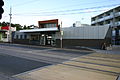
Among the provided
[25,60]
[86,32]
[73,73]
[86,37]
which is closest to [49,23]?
[86,32]

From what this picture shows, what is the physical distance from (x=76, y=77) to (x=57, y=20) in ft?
86.5

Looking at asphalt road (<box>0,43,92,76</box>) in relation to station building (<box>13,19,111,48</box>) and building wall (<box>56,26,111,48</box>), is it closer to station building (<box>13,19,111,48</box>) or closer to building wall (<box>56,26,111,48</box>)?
building wall (<box>56,26,111,48</box>)

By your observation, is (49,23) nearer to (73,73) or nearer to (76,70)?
(76,70)

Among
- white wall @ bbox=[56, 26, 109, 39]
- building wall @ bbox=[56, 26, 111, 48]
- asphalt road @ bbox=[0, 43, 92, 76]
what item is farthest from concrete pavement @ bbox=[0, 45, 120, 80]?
white wall @ bbox=[56, 26, 109, 39]

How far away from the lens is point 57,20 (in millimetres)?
32219

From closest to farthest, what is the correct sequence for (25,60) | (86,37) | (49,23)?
(25,60)
(86,37)
(49,23)

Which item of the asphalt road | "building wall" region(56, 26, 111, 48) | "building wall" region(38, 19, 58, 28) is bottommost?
the asphalt road

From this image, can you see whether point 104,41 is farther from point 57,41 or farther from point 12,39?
point 12,39

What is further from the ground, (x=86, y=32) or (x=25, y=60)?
(x=86, y=32)

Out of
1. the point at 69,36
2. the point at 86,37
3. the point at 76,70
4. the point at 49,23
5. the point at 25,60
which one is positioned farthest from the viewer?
the point at 49,23

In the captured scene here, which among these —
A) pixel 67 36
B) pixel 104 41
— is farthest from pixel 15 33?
pixel 104 41

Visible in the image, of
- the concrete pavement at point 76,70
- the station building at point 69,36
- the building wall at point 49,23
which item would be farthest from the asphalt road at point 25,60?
the building wall at point 49,23

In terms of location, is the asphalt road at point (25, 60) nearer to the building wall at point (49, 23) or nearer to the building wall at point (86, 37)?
the building wall at point (86, 37)

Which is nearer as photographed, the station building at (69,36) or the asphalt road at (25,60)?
the asphalt road at (25,60)
